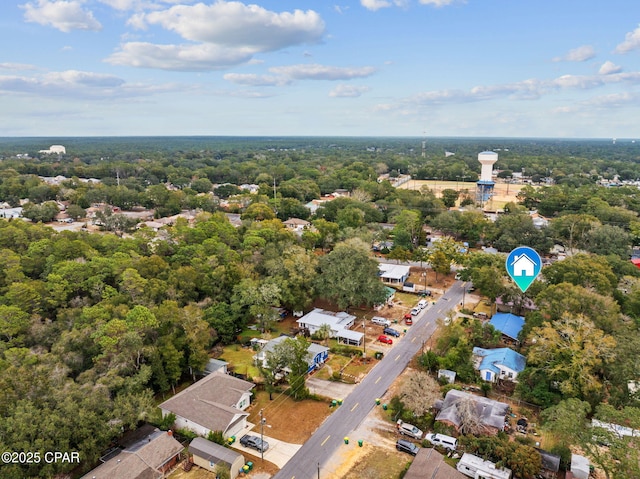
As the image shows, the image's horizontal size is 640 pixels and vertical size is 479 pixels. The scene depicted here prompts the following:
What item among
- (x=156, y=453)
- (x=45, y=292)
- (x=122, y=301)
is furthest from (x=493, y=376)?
(x=45, y=292)

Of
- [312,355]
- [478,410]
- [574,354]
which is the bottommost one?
[478,410]

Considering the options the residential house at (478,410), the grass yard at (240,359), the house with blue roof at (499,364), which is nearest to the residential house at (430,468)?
the residential house at (478,410)

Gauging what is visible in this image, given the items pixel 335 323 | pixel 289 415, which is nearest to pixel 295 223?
pixel 335 323

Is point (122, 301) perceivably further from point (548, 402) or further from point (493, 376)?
point (548, 402)

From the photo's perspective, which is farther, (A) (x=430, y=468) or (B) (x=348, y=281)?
(B) (x=348, y=281)

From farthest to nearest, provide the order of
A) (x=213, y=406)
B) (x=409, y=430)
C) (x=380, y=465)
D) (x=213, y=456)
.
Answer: (x=213, y=406), (x=409, y=430), (x=380, y=465), (x=213, y=456)

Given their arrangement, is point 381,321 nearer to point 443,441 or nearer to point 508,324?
point 508,324

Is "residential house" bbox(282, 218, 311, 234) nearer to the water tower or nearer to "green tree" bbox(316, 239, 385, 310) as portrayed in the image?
"green tree" bbox(316, 239, 385, 310)
